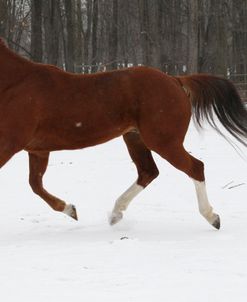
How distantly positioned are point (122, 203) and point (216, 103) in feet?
4.31

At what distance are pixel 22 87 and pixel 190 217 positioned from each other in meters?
2.02

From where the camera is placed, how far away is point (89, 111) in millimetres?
5242

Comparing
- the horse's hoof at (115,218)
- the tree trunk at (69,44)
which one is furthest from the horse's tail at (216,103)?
the tree trunk at (69,44)

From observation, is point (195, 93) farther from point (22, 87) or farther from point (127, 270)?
point (127, 270)

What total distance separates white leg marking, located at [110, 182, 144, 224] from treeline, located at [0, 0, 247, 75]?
12.4 meters

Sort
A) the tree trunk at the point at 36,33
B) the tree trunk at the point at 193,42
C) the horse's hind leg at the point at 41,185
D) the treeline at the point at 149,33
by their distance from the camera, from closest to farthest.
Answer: the horse's hind leg at the point at 41,185
the tree trunk at the point at 193,42
the tree trunk at the point at 36,33
the treeline at the point at 149,33

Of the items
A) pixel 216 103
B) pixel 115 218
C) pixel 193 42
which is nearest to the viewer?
pixel 115 218

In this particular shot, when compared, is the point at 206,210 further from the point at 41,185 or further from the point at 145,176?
the point at 41,185

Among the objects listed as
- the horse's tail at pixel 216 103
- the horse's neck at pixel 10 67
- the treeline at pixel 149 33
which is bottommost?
the treeline at pixel 149 33

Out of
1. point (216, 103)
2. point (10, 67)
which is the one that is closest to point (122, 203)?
point (216, 103)

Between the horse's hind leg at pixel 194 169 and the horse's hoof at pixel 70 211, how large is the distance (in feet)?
3.18

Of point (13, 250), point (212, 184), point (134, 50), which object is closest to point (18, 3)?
point (134, 50)

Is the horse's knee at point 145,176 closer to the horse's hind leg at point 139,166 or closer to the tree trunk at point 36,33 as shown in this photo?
the horse's hind leg at point 139,166

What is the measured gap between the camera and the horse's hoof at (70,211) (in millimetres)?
5484
